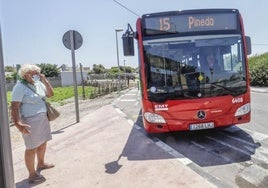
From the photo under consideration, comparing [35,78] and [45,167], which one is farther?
[45,167]

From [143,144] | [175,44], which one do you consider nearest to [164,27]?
[175,44]

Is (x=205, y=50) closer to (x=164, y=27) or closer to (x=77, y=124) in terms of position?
(x=164, y=27)

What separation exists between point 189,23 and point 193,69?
102 cm

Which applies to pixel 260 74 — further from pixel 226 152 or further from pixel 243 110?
pixel 226 152

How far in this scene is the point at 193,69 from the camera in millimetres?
7094

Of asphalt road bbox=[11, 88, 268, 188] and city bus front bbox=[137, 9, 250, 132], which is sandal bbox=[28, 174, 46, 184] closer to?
asphalt road bbox=[11, 88, 268, 188]

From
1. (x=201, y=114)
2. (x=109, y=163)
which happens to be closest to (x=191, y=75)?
(x=201, y=114)

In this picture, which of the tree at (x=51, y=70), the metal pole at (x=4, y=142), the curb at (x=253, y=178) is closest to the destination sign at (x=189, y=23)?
the curb at (x=253, y=178)

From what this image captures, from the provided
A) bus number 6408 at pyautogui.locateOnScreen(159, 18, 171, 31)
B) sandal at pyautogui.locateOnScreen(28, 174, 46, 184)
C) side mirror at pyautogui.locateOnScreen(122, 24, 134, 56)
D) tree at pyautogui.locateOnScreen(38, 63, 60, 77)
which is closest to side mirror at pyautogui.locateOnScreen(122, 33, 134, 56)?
side mirror at pyautogui.locateOnScreen(122, 24, 134, 56)

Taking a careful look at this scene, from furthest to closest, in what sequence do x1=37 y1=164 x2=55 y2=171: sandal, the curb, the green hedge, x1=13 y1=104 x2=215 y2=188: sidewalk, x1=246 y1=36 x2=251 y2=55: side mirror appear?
the green hedge, x1=246 y1=36 x2=251 y2=55: side mirror, x1=37 y1=164 x2=55 y2=171: sandal, x1=13 y1=104 x2=215 y2=188: sidewalk, the curb

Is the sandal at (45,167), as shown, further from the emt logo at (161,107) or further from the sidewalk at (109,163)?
the emt logo at (161,107)

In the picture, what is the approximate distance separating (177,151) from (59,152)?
240 centimetres

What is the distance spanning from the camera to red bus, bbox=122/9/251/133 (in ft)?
23.1

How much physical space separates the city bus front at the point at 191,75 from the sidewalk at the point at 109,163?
0.97 m
